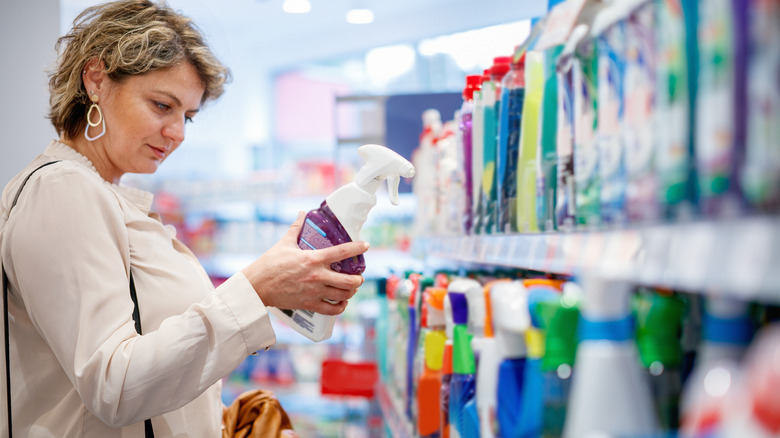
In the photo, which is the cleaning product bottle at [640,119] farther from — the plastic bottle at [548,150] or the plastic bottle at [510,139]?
the plastic bottle at [510,139]

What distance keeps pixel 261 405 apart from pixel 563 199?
3.43 ft

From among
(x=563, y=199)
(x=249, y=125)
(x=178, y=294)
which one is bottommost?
(x=178, y=294)

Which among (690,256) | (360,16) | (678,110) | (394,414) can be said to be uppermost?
(360,16)

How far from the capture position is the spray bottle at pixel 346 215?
50.3 inches

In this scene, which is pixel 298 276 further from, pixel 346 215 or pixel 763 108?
pixel 763 108

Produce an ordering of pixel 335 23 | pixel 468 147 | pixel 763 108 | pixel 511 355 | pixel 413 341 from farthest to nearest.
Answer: pixel 335 23 → pixel 413 341 → pixel 468 147 → pixel 511 355 → pixel 763 108

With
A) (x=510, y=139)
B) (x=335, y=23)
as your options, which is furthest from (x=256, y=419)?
(x=335, y=23)

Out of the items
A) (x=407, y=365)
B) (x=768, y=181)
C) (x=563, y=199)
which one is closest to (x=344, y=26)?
Result: (x=407, y=365)

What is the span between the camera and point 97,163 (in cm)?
142

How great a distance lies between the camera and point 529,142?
Result: 3.47ft

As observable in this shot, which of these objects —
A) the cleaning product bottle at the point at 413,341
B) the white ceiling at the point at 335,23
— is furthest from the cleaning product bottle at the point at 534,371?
the white ceiling at the point at 335,23

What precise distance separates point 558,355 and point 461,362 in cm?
49

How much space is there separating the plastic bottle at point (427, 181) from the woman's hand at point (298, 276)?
3.05 ft

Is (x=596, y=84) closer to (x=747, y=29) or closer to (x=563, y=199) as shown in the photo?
(x=563, y=199)
